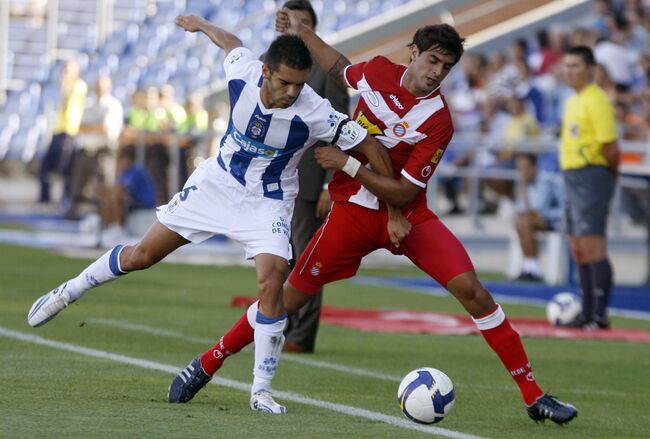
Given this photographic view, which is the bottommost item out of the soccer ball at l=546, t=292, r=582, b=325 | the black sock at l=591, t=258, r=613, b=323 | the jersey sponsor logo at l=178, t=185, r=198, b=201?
the soccer ball at l=546, t=292, r=582, b=325

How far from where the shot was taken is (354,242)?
24.4 ft

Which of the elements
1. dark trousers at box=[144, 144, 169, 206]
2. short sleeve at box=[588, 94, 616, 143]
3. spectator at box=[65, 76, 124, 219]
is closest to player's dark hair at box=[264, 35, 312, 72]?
short sleeve at box=[588, 94, 616, 143]

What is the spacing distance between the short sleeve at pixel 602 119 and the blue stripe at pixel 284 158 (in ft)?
17.2

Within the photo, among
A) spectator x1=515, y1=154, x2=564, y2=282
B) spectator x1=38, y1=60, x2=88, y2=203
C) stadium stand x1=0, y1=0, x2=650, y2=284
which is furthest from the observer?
spectator x1=38, y1=60, x2=88, y2=203

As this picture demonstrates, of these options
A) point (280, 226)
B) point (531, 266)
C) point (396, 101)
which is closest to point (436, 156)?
point (396, 101)

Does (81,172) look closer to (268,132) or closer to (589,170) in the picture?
(589,170)

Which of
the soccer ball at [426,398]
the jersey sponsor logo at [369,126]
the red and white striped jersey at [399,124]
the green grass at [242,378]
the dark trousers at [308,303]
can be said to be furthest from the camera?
the dark trousers at [308,303]

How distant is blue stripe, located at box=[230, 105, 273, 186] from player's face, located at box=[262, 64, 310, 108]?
0.07 metres

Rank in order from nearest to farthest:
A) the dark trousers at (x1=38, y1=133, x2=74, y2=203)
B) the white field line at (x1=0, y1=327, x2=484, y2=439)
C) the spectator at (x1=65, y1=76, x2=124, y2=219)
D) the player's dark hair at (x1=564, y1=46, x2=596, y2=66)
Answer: the white field line at (x1=0, y1=327, x2=484, y2=439) < the player's dark hair at (x1=564, y1=46, x2=596, y2=66) < the spectator at (x1=65, y1=76, x2=124, y2=219) < the dark trousers at (x1=38, y1=133, x2=74, y2=203)

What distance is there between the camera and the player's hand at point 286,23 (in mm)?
7805

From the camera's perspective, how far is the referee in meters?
11.8

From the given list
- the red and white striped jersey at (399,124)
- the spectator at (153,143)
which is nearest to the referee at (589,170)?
the red and white striped jersey at (399,124)

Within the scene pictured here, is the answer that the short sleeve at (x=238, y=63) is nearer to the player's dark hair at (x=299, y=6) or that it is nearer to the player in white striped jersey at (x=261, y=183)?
the player in white striped jersey at (x=261, y=183)

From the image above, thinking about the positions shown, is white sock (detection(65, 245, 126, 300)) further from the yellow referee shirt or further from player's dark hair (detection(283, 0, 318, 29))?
the yellow referee shirt
